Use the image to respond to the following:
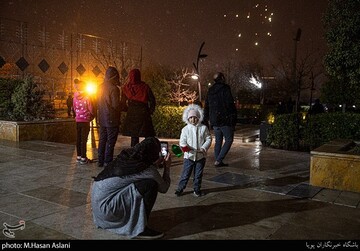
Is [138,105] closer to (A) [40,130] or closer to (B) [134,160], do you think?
(B) [134,160]

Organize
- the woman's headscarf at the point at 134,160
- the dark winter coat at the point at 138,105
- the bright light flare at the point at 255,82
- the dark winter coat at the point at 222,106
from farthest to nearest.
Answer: the bright light flare at the point at 255,82 → the dark winter coat at the point at 222,106 → the dark winter coat at the point at 138,105 → the woman's headscarf at the point at 134,160

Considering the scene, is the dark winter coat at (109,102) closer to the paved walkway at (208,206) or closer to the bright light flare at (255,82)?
the paved walkway at (208,206)

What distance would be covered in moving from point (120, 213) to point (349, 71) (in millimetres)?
6306

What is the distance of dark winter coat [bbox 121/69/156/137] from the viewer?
659 cm

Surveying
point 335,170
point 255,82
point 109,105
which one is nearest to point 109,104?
point 109,105

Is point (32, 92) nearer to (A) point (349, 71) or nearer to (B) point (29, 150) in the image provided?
(B) point (29, 150)

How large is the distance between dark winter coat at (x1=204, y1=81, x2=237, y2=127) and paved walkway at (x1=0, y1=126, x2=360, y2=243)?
3.24 ft

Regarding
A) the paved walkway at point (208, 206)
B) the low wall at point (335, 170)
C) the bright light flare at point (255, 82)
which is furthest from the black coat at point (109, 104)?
the bright light flare at point (255, 82)

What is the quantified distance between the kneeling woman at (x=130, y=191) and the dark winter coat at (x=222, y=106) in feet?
12.1

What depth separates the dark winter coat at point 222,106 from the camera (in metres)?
7.24

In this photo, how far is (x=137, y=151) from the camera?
143 inches

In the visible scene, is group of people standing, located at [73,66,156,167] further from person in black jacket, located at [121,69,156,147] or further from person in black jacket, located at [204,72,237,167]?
person in black jacket, located at [204,72,237,167]

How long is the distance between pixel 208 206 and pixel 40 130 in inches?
289

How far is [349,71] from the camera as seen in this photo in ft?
25.4
